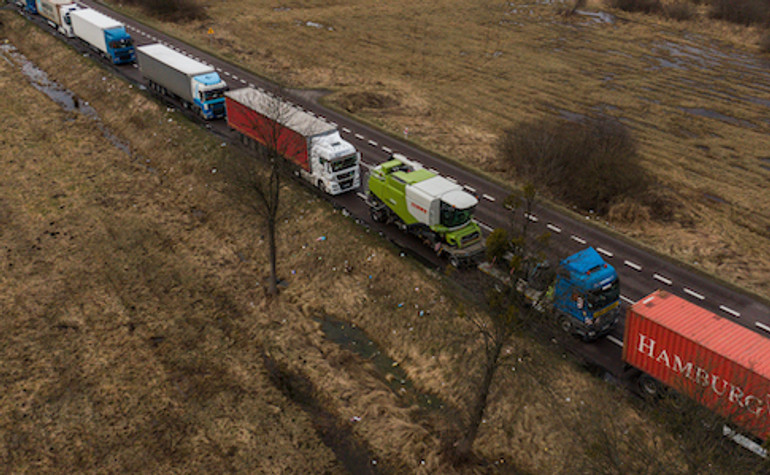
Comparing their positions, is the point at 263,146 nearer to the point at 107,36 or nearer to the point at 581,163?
the point at 581,163

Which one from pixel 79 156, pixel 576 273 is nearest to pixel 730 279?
pixel 576 273

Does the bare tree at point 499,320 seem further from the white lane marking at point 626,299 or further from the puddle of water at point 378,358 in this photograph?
the white lane marking at point 626,299

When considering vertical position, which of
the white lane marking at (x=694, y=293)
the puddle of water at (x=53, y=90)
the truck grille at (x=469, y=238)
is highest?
the truck grille at (x=469, y=238)

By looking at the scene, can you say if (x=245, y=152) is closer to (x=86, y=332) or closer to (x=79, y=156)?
(x=79, y=156)

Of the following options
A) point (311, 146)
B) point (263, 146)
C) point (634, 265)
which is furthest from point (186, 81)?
point (634, 265)

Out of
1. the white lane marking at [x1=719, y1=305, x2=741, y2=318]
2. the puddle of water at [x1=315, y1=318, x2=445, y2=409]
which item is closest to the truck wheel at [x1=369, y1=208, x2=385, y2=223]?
the puddle of water at [x1=315, y1=318, x2=445, y2=409]

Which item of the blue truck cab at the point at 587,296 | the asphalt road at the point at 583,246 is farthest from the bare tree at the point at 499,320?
the asphalt road at the point at 583,246

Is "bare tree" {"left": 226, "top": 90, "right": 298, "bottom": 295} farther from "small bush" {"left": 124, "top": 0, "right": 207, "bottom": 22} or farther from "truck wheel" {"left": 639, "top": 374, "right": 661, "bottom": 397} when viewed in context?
"small bush" {"left": 124, "top": 0, "right": 207, "bottom": 22}
